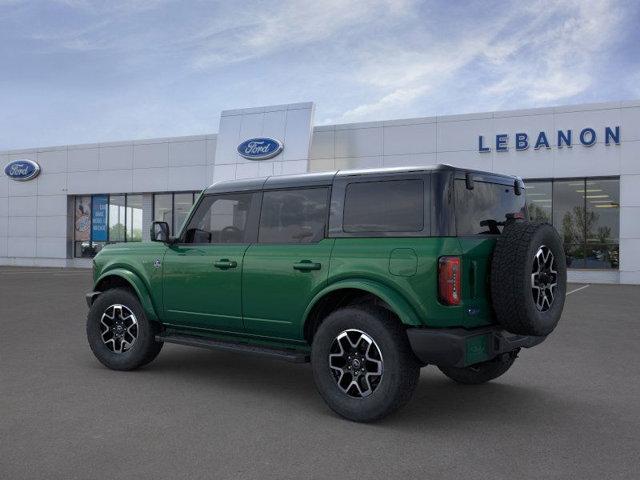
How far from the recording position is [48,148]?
99.8ft

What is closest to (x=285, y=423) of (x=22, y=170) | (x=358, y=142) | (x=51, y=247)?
(x=358, y=142)

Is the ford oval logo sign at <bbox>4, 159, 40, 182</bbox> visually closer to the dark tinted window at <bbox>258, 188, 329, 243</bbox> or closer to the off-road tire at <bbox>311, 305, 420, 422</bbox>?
the dark tinted window at <bbox>258, 188, 329, 243</bbox>

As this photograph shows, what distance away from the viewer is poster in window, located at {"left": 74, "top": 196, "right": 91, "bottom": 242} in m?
29.8

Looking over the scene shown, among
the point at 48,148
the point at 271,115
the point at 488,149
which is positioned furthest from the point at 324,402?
the point at 48,148

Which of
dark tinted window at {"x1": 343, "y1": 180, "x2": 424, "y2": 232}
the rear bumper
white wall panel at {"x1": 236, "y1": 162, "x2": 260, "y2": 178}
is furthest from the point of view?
white wall panel at {"x1": 236, "y1": 162, "x2": 260, "y2": 178}

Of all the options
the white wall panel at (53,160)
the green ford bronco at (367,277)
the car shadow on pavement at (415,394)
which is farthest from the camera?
the white wall panel at (53,160)

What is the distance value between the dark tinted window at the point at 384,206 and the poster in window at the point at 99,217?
26.5 m

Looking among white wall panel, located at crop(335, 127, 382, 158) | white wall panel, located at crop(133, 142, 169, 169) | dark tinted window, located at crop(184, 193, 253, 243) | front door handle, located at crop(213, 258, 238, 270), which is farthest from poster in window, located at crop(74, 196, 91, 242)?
front door handle, located at crop(213, 258, 238, 270)

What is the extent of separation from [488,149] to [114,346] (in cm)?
1817

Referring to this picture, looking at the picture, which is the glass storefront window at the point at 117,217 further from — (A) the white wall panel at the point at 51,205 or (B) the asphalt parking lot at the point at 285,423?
(B) the asphalt parking lot at the point at 285,423

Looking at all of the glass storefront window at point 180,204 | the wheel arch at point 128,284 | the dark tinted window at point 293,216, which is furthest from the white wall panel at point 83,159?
the dark tinted window at point 293,216

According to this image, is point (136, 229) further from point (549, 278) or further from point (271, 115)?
point (549, 278)

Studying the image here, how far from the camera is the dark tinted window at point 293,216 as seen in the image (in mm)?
5180

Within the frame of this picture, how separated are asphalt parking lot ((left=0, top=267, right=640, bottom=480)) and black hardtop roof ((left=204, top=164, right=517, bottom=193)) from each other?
1.86 m
